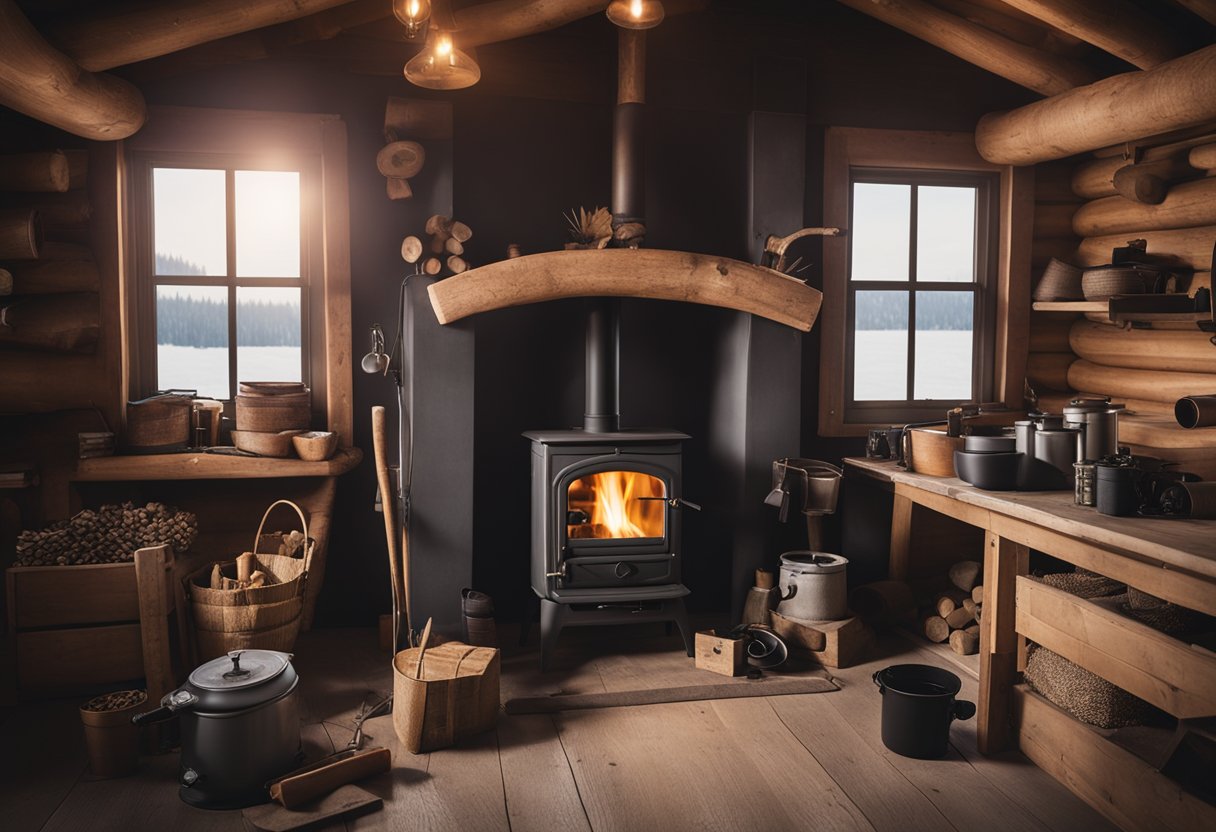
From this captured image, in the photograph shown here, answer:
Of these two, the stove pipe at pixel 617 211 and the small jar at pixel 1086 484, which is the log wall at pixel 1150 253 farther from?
the stove pipe at pixel 617 211

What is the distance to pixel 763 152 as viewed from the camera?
4891 millimetres

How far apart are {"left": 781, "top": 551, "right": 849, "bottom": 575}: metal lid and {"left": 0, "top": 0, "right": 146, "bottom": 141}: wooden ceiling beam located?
146 inches

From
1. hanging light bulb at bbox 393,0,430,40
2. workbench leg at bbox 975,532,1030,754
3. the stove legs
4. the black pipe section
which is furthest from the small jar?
hanging light bulb at bbox 393,0,430,40

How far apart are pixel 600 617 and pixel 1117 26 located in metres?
3.45

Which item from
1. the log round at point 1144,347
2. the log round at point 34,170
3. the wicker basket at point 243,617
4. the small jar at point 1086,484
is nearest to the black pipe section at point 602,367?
the wicker basket at point 243,617

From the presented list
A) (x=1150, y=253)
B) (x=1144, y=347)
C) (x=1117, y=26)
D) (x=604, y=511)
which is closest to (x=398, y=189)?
(x=604, y=511)

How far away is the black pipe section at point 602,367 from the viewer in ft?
15.4

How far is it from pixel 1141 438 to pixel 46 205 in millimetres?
5221

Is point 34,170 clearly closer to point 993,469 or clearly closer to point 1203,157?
point 993,469

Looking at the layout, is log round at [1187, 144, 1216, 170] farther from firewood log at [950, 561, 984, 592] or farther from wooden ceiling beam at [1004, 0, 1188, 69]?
firewood log at [950, 561, 984, 592]

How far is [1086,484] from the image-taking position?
3.40 m

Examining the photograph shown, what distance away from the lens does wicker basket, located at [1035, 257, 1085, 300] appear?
17.0ft

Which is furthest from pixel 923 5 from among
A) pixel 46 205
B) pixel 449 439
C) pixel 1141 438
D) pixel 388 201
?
pixel 46 205

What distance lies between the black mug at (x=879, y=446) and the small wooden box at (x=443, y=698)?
2.36m
